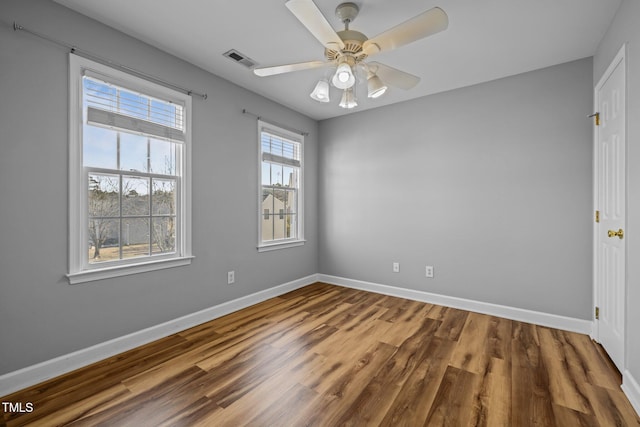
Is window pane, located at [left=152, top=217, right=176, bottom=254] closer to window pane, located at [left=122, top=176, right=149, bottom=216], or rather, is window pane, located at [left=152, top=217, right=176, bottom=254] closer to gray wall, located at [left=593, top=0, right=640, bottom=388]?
window pane, located at [left=122, top=176, right=149, bottom=216]

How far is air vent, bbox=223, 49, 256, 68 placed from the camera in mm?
2658

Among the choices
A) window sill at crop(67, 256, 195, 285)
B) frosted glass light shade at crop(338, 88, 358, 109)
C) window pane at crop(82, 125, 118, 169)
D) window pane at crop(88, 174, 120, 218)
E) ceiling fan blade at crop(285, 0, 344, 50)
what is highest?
ceiling fan blade at crop(285, 0, 344, 50)

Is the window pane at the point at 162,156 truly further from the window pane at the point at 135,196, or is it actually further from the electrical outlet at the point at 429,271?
the electrical outlet at the point at 429,271

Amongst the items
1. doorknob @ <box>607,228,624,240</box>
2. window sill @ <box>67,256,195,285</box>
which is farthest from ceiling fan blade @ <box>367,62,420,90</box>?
window sill @ <box>67,256,195,285</box>

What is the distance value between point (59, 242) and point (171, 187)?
96cm

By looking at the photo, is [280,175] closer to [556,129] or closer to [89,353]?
[89,353]

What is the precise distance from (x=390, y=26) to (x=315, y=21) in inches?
39.4

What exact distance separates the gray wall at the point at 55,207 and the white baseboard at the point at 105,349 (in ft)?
0.16

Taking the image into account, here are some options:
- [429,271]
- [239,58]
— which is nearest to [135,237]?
[239,58]

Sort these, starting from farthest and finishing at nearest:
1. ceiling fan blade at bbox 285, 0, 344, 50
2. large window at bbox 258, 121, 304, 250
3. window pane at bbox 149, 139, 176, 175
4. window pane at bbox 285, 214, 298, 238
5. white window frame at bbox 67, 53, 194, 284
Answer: window pane at bbox 285, 214, 298, 238
large window at bbox 258, 121, 304, 250
window pane at bbox 149, 139, 176, 175
white window frame at bbox 67, 53, 194, 284
ceiling fan blade at bbox 285, 0, 344, 50

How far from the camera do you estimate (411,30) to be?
1.59m

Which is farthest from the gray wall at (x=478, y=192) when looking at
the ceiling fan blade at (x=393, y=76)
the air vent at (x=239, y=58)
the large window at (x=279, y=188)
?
the air vent at (x=239, y=58)

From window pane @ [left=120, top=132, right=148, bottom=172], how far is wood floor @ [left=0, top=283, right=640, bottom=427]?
1552mm

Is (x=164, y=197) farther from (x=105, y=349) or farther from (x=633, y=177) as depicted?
(x=633, y=177)
